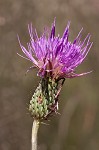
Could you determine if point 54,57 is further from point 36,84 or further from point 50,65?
point 36,84

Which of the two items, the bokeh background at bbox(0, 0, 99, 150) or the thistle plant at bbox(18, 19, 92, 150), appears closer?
the thistle plant at bbox(18, 19, 92, 150)

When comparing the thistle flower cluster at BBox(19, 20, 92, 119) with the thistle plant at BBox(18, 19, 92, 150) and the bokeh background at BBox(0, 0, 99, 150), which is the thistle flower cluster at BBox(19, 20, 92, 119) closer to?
the thistle plant at BBox(18, 19, 92, 150)

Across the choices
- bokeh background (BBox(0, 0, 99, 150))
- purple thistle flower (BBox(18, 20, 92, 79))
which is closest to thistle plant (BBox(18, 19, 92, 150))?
purple thistle flower (BBox(18, 20, 92, 79))

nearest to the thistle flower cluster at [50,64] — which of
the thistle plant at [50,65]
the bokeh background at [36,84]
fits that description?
the thistle plant at [50,65]

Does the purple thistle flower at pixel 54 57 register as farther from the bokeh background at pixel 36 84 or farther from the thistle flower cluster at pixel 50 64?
the bokeh background at pixel 36 84

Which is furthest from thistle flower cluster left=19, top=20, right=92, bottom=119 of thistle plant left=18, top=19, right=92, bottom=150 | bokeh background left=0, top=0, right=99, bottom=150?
bokeh background left=0, top=0, right=99, bottom=150

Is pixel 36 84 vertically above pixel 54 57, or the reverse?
pixel 54 57

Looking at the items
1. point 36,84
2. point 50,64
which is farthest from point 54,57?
point 36,84

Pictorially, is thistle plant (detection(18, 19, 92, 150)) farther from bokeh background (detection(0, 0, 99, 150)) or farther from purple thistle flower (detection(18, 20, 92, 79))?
bokeh background (detection(0, 0, 99, 150))
